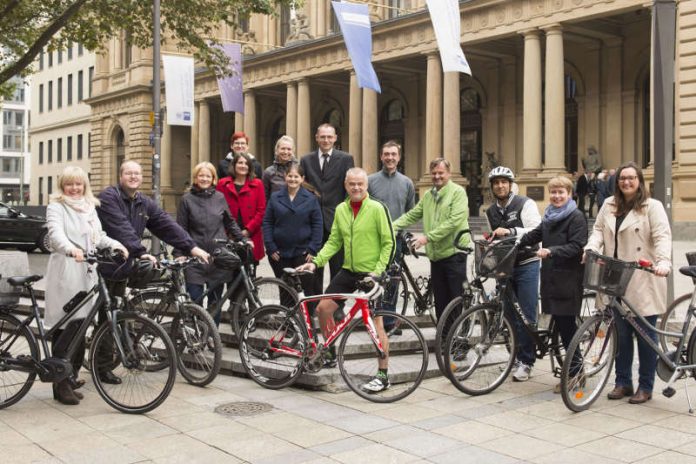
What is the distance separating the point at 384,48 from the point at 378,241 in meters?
25.9

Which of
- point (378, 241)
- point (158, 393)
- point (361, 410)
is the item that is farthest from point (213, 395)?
point (378, 241)

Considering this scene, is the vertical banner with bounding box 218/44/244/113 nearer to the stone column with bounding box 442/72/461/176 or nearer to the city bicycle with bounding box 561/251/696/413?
the stone column with bounding box 442/72/461/176

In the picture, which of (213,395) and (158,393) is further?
(213,395)

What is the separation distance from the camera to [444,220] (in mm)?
7746

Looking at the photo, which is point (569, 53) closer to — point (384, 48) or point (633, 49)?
point (633, 49)

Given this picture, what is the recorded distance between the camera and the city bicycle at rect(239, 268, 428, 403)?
670cm

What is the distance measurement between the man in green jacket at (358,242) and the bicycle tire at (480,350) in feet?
2.00

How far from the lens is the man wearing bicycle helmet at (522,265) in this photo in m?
7.38

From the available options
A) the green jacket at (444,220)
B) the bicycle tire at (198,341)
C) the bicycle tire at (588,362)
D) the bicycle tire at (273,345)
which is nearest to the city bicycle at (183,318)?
the bicycle tire at (198,341)

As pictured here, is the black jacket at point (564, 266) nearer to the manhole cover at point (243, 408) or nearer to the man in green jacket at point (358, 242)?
the man in green jacket at point (358, 242)

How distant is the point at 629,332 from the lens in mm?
6672

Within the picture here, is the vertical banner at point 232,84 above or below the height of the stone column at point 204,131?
below

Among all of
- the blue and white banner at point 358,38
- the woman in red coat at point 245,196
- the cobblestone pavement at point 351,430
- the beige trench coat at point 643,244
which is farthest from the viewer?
the blue and white banner at point 358,38

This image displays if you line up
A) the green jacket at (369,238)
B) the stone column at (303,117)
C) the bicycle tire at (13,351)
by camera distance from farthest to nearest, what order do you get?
the stone column at (303,117)
the green jacket at (369,238)
the bicycle tire at (13,351)
